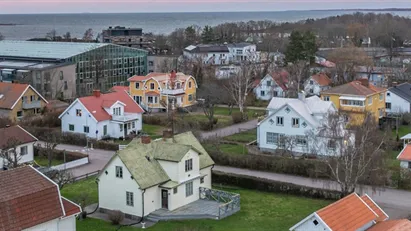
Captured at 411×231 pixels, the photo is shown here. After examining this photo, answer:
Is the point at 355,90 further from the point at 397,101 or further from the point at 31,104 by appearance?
the point at 31,104

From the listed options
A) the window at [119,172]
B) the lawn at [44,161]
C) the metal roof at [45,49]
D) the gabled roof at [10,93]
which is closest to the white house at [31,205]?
the window at [119,172]

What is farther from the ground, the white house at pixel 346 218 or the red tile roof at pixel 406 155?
the red tile roof at pixel 406 155

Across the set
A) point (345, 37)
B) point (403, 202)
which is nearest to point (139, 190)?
point (403, 202)

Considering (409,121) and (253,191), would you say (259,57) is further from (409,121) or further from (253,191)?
(253,191)

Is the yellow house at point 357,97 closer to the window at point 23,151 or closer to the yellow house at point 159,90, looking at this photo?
the yellow house at point 159,90

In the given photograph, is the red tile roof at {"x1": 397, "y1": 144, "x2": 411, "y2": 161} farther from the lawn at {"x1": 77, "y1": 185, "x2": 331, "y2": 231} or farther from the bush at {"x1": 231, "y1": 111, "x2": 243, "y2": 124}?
the bush at {"x1": 231, "y1": 111, "x2": 243, "y2": 124}

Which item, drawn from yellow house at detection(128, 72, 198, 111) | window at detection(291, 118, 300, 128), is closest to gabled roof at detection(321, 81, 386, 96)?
window at detection(291, 118, 300, 128)
